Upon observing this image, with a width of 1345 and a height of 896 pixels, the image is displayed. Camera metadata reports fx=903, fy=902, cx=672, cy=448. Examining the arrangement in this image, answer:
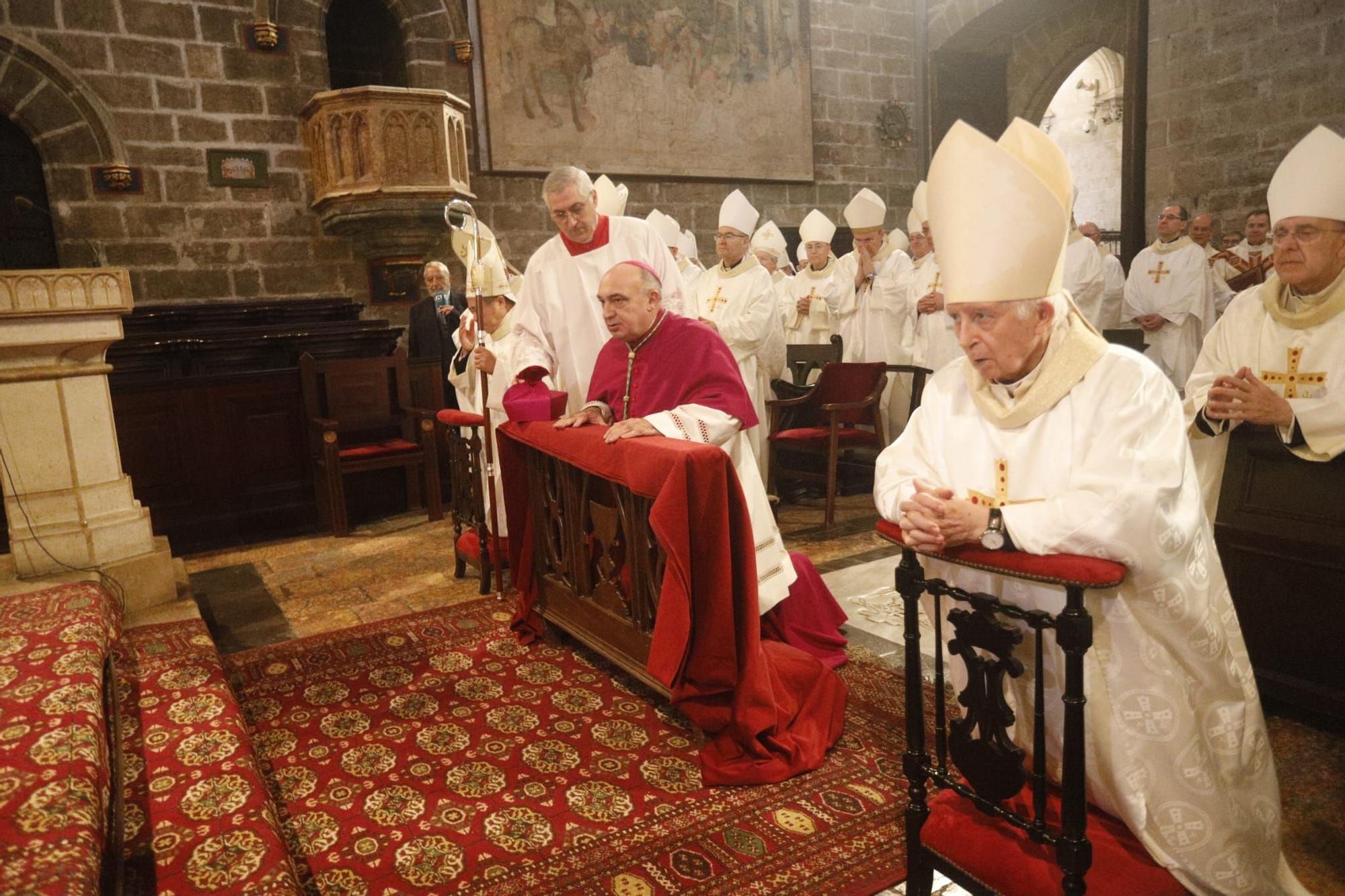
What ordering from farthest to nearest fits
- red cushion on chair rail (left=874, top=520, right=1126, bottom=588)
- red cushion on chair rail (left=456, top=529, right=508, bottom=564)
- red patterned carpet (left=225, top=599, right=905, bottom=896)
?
1. red cushion on chair rail (left=456, top=529, right=508, bottom=564)
2. red patterned carpet (left=225, top=599, right=905, bottom=896)
3. red cushion on chair rail (left=874, top=520, right=1126, bottom=588)

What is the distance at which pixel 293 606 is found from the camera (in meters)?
4.57

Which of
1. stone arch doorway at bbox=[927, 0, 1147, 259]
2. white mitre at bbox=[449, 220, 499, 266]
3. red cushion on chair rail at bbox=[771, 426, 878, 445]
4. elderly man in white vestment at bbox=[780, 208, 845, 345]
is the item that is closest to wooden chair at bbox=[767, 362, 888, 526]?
red cushion on chair rail at bbox=[771, 426, 878, 445]

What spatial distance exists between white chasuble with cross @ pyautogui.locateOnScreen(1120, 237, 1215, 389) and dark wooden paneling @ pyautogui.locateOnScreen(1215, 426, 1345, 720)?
5283 millimetres

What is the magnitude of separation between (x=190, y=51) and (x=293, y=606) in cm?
593

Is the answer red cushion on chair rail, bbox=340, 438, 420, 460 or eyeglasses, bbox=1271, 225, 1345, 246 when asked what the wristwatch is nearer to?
eyeglasses, bbox=1271, 225, 1345, 246

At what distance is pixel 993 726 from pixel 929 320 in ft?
21.0

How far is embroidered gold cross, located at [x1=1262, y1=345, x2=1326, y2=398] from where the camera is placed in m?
2.85

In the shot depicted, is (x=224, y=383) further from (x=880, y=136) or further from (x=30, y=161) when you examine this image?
(x=880, y=136)

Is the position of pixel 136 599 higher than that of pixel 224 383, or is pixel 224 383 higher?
pixel 224 383

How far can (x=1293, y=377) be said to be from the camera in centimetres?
289

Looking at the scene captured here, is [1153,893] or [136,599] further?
[136,599]

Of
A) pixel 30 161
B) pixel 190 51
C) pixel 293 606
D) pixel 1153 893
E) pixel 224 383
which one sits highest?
pixel 190 51

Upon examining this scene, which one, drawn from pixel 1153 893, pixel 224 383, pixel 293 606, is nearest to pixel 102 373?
pixel 293 606

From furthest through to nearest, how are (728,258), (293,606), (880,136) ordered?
1. (880,136)
2. (728,258)
3. (293,606)
